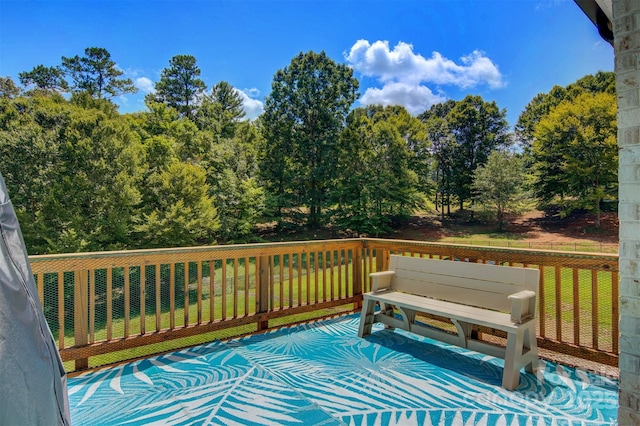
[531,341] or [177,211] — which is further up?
[177,211]

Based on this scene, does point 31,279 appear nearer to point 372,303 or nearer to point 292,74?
point 372,303

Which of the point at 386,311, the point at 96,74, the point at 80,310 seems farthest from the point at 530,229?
the point at 96,74

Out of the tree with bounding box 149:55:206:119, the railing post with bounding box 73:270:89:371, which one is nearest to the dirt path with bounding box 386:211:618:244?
the tree with bounding box 149:55:206:119

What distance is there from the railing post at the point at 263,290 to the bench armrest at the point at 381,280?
1083 mm

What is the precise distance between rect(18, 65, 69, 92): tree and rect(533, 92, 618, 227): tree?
85.5ft

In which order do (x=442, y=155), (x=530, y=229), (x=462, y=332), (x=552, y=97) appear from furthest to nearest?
1. (x=442, y=155)
2. (x=552, y=97)
3. (x=530, y=229)
4. (x=462, y=332)

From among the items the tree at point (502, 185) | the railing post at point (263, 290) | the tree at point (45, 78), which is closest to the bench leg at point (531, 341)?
the railing post at point (263, 290)

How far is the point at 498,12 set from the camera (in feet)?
27.2

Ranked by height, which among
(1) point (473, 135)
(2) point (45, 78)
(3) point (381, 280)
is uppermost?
(2) point (45, 78)

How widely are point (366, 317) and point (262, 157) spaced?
56.5 ft

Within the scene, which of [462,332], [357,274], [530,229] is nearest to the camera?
[462,332]

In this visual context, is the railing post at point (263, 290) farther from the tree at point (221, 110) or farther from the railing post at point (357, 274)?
the tree at point (221, 110)

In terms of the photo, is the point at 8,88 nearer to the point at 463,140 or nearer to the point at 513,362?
the point at 513,362

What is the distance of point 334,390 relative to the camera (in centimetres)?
237
